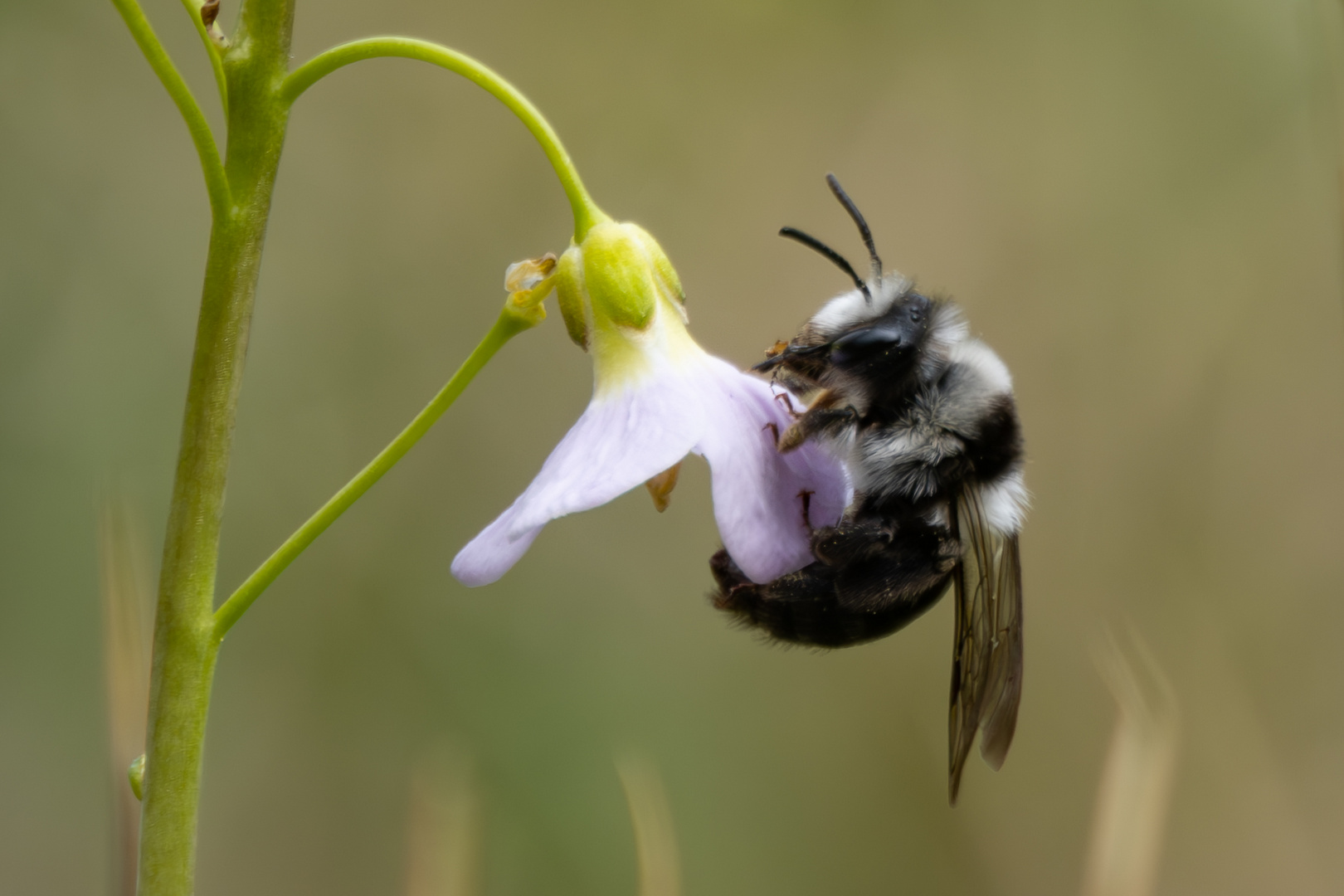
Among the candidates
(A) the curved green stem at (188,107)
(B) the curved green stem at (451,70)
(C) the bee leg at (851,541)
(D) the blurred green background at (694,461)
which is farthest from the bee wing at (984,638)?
(D) the blurred green background at (694,461)

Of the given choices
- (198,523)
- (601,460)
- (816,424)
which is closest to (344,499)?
(198,523)

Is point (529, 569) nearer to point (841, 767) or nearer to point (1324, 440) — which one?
point (841, 767)

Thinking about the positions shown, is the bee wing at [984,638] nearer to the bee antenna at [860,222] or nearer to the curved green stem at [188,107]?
the bee antenna at [860,222]

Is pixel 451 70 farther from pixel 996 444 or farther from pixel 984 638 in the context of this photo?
pixel 984 638

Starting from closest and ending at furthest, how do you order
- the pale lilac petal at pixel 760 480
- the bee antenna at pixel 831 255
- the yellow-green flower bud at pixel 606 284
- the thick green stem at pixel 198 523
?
1. the thick green stem at pixel 198 523
2. the pale lilac petal at pixel 760 480
3. the yellow-green flower bud at pixel 606 284
4. the bee antenna at pixel 831 255

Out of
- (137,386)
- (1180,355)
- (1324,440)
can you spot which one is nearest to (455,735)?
(137,386)
